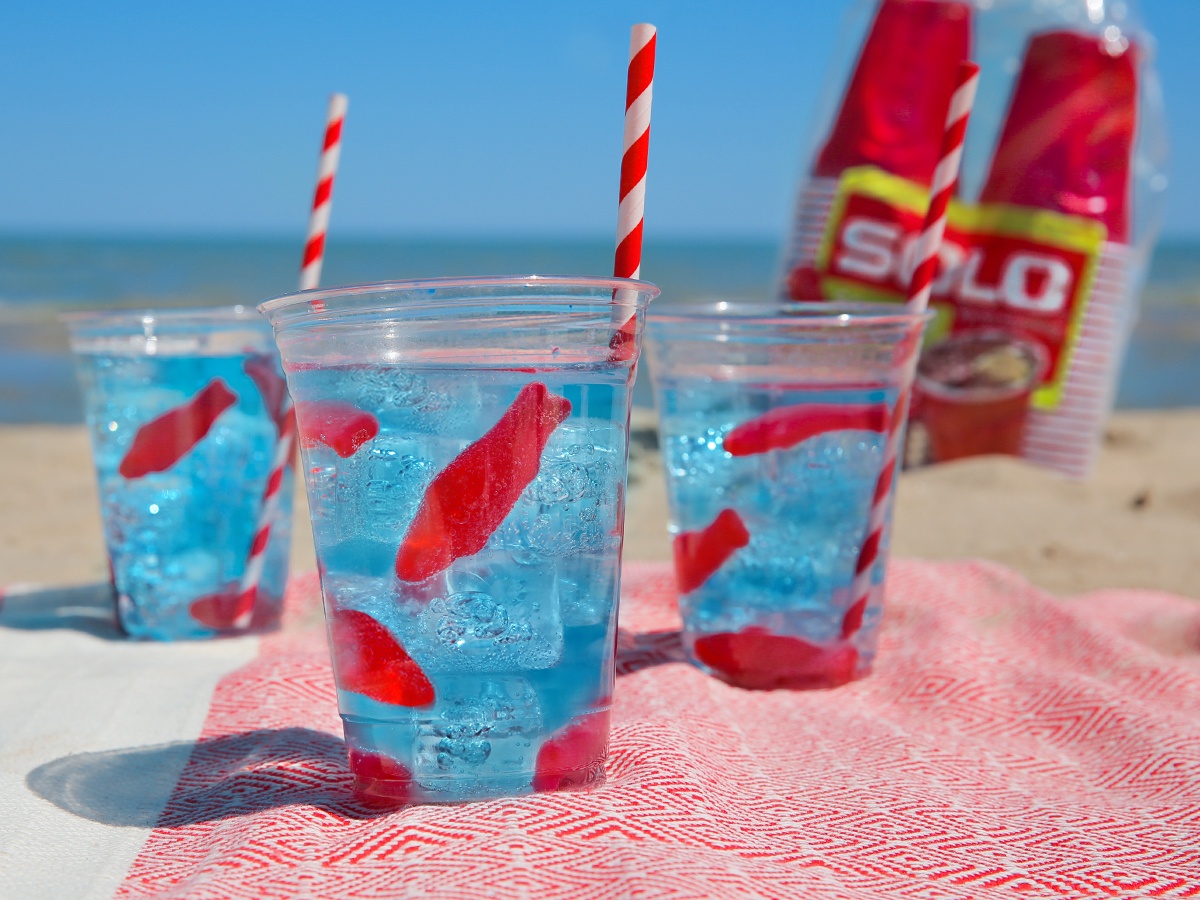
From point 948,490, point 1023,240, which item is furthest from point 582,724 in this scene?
point 1023,240

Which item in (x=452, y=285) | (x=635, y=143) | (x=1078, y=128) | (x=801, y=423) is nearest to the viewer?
(x=452, y=285)

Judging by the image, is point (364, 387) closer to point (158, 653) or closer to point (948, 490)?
point (158, 653)

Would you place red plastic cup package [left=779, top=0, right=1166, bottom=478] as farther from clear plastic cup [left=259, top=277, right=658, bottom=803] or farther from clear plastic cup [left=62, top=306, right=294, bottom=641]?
clear plastic cup [left=259, top=277, right=658, bottom=803]

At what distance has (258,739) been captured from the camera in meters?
1.38

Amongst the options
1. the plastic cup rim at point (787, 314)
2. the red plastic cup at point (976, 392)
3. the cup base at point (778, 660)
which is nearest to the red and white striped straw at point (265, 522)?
the plastic cup rim at point (787, 314)

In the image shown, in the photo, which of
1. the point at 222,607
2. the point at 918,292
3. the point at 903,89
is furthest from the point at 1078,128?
the point at 222,607

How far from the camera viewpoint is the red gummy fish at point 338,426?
1.11 m

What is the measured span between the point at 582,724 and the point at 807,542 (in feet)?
1.95

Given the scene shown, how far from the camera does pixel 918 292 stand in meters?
1.70

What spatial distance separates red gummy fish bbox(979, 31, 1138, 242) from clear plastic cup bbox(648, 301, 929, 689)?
5.23ft

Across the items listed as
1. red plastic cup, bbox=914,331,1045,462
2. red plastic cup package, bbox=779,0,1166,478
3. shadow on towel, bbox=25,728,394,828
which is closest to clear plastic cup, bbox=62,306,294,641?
shadow on towel, bbox=25,728,394,828

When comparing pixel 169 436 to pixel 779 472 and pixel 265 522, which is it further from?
pixel 779 472

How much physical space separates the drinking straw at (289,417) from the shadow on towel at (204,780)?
1.78ft

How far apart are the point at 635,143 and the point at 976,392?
7.18 feet
